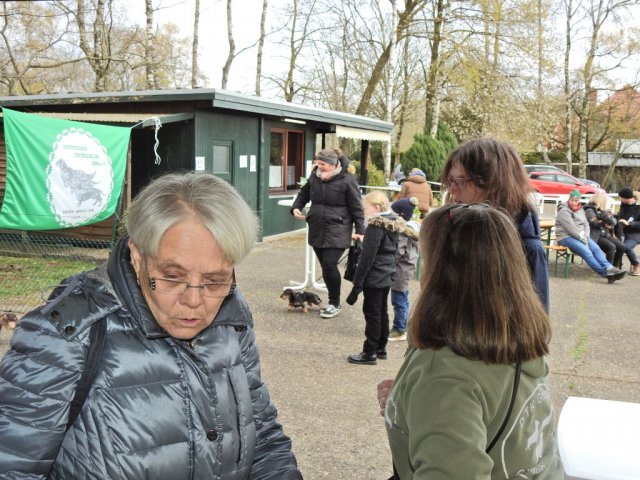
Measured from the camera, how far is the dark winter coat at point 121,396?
4.45 feet

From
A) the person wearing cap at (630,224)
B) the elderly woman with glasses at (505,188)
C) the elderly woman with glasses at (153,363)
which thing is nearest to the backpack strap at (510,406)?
the elderly woman with glasses at (153,363)

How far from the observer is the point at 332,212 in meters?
6.80

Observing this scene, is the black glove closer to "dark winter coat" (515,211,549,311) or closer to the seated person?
"dark winter coat" (515,211,549,311)

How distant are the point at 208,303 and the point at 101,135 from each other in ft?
23.3

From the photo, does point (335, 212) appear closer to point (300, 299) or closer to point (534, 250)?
point (300, 299)

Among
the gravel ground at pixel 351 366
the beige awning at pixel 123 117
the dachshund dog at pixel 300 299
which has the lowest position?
the gravel ground at pixel 351 366

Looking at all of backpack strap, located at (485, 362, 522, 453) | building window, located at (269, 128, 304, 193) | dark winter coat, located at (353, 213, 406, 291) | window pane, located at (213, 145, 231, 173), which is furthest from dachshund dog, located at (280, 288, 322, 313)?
building window, located at (269, 128, 304, 193)

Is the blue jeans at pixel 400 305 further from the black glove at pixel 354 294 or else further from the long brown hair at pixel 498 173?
the long brown hair at pixel 498 173

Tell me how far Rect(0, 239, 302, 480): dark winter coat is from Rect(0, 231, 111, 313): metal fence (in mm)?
5755

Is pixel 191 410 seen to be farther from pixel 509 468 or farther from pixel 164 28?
pixel 164 28

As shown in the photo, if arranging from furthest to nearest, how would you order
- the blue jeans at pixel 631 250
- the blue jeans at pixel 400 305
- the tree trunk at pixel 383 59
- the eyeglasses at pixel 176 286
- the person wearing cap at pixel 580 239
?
the tree trunk at pixel 383 59
the blue jeans at pixel 631 250
the person wearing cap at pixel 580 239
the blue jeans at pixel 400 305
the eyeglasses at pixel 176 286

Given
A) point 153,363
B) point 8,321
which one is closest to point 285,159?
point 8,321

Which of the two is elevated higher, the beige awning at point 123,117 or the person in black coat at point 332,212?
the beige awning at point 123,117

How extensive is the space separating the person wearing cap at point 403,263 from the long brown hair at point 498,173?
2.73m
